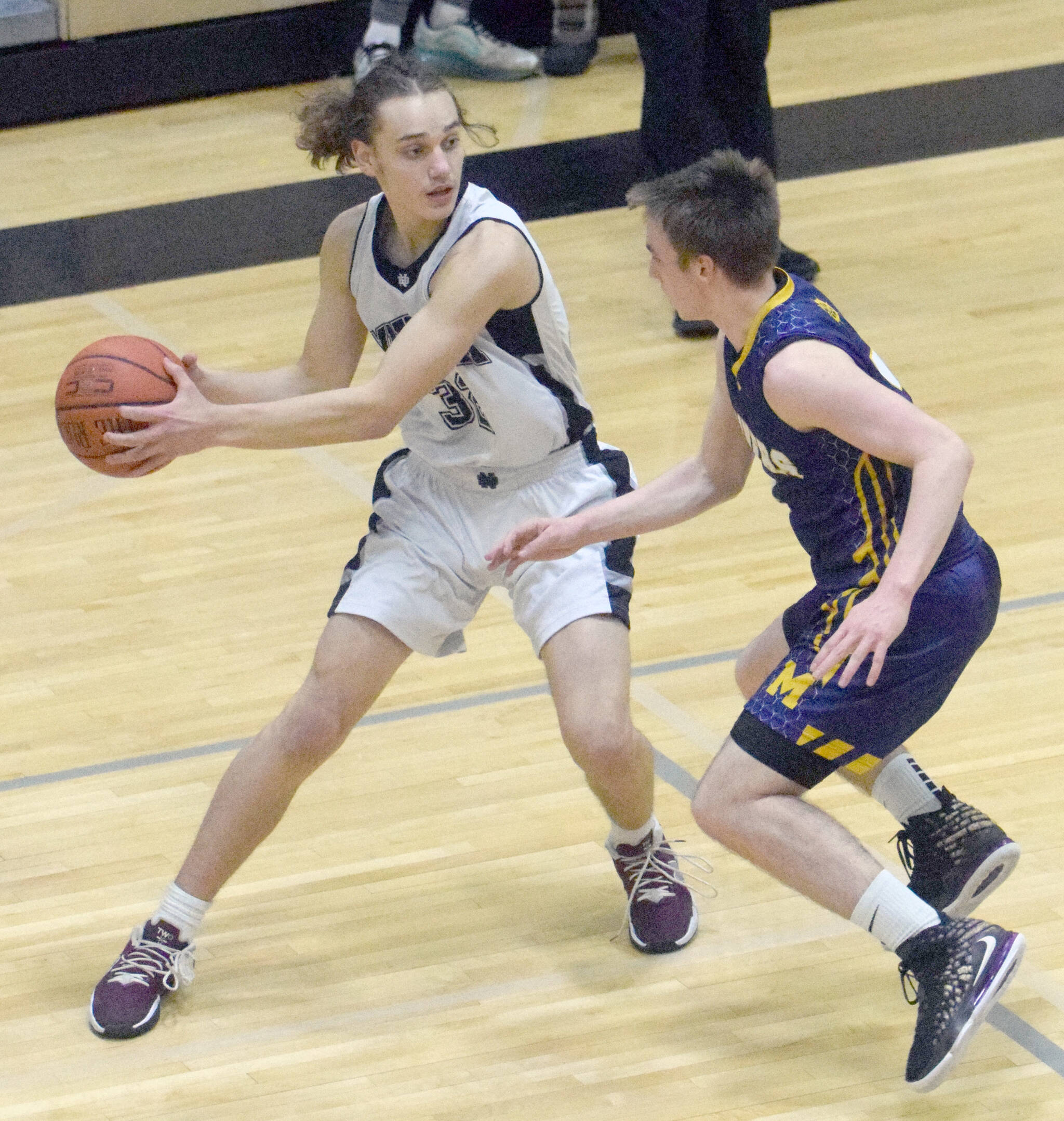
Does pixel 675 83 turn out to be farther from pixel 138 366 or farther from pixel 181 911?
pixel 181 911

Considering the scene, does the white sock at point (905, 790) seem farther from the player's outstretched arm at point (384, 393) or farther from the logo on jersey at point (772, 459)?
the player's outstretched arm at point (384, 393)

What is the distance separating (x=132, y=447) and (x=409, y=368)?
16.2 inches

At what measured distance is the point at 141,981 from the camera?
111 inches

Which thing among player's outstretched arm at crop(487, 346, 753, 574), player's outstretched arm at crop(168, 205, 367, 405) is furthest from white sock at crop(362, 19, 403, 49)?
player's outstretched arm at crop(487, 346, 753, 574)

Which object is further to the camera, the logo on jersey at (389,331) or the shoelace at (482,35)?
the shoelace at (482,35)

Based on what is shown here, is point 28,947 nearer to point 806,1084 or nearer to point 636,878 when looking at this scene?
point 636,878

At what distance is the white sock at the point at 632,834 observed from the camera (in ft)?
9.69

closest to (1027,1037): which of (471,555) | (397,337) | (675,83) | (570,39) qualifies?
(471,555)

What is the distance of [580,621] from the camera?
286 centimetres

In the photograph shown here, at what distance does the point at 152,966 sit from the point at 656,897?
2.52ft

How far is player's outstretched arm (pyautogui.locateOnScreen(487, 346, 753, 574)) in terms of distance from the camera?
2.76 metres

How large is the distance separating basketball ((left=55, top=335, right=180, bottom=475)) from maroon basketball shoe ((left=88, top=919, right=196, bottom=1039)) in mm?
713

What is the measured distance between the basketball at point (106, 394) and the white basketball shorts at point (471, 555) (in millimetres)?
423

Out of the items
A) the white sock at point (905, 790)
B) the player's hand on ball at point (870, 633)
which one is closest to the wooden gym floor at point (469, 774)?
the white sock at point (905, 790)
